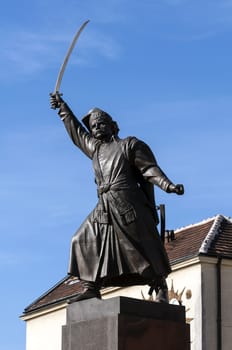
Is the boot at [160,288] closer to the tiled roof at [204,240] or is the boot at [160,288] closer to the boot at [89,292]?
the boot at [89,292]

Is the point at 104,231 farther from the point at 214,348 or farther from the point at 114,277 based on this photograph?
the point at 214,348

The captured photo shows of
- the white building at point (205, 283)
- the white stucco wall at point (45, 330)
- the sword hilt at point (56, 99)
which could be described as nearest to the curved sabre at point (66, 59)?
the sword hilt at point (56, 99)

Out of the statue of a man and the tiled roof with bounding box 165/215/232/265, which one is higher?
the tiled roof with bounding box 165/215/232/265

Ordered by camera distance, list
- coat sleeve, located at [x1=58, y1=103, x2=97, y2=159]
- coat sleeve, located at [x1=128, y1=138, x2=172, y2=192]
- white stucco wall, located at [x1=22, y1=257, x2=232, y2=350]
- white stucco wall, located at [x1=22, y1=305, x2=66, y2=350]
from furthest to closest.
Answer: white stucco wall, located at [x1=22, y1=305, x2=66, y2=350] → white stucco wall, located at [x1=22, y1=257, x2=232, y2=350] → coat sleeve, located at [x1=58, y1=103, x2=97, y2=159] → coat sleeve, located at [x1=128, y1=138, x2=172, y2=192]

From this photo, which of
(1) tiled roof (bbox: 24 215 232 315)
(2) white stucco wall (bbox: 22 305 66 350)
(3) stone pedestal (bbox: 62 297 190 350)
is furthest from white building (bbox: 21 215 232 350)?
(3) stone pedestal (bbox: 62 297 190 350)

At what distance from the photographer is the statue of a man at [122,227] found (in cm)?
1495

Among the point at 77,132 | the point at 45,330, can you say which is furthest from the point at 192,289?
the point at 77,132

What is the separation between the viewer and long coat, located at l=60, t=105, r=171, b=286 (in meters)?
14.9

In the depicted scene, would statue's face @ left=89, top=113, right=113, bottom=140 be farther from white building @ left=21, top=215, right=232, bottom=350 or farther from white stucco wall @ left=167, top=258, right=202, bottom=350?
white stucco wall @ left=167, top=258, right=202, bottom=350

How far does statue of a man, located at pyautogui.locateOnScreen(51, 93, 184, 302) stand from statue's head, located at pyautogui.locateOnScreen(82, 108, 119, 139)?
2cm

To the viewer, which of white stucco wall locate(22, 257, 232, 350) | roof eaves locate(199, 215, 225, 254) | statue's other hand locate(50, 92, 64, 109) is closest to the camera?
statue's other hand locate(50, 92, 64, 109)

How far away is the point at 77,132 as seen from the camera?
16062 mm

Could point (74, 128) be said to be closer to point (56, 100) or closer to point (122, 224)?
point (56, 100)

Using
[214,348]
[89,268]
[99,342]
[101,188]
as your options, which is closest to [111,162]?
[101,188]
